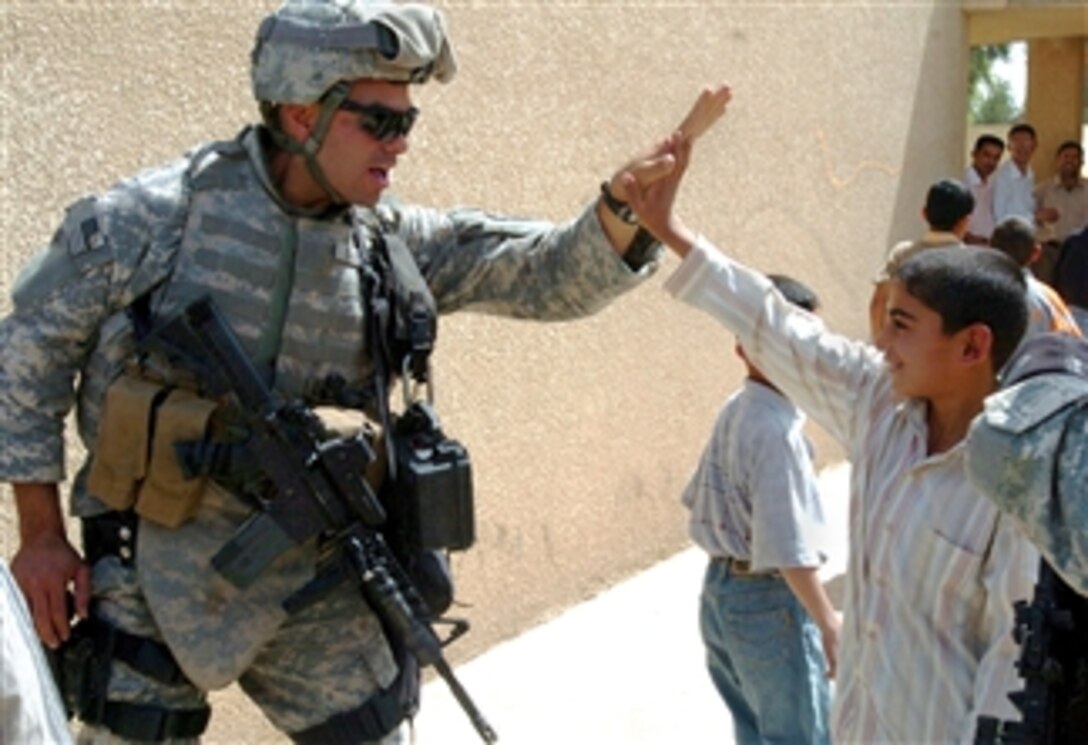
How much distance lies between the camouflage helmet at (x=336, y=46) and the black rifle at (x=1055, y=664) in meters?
1.47

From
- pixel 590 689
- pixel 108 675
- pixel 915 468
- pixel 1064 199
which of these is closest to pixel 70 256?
pixel 108 675

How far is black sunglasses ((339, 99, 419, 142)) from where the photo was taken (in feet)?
10.3

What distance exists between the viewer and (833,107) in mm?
8711

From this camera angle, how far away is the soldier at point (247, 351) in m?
3.08

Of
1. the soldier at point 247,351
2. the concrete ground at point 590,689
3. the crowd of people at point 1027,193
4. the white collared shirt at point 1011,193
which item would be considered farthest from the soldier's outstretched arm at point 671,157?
the white collared shirt at point 1011,193

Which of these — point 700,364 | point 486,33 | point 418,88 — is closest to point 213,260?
point 418,88

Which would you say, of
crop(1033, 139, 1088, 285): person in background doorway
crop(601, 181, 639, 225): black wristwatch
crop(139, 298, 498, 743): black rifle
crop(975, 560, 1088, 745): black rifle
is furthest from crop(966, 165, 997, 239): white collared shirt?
crop(975, 560, 1088, 745): black rifle

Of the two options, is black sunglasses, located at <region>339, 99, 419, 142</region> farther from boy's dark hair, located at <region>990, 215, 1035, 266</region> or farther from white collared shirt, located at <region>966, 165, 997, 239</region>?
white collared shirt, located at <region>966, 165, 997, 239</region>

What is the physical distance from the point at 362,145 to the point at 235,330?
1.31 ft

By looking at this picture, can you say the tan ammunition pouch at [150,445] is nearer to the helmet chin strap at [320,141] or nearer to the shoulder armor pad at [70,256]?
the shoulder armor pad at [70,256]

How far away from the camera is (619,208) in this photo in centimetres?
329

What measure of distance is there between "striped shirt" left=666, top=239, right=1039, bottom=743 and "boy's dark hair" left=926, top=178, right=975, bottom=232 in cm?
346

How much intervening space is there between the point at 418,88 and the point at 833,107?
152 inches

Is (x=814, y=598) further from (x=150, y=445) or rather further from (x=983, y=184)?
(x=983, y=184)
